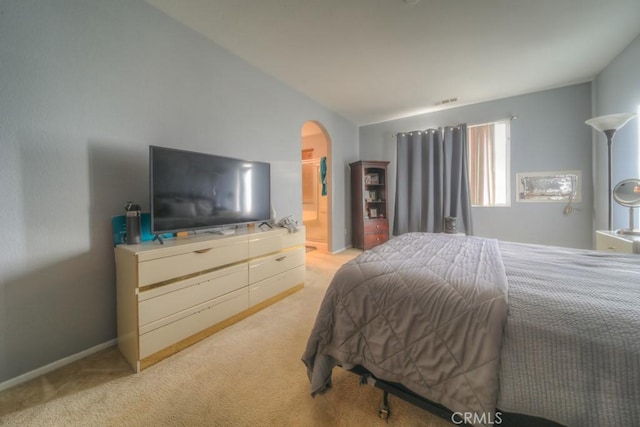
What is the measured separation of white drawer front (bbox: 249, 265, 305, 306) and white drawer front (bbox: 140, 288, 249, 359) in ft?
0.29

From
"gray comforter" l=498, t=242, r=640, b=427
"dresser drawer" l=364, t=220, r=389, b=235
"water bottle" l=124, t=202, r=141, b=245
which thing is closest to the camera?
"gray comforter" l=498, t=242, r=640, b=427

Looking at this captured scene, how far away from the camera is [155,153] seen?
156cm

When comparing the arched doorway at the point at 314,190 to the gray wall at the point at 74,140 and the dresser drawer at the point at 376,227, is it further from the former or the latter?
the gray wall at the point at 74,140

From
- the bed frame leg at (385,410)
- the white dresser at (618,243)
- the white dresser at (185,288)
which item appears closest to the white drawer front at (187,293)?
the white dresser at (185,288)

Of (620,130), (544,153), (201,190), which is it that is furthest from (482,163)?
(201,190)

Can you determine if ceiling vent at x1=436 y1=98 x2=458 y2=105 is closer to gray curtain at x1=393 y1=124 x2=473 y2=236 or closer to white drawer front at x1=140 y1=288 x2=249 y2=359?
gray curtain at x1=393 y1=124 x2=473 y2=236

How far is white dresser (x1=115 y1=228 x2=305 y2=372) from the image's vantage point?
1373mm

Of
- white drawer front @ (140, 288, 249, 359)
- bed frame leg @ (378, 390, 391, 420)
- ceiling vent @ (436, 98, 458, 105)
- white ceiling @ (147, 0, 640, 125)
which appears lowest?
bed frame leg @ (378, 390, 391, 420)

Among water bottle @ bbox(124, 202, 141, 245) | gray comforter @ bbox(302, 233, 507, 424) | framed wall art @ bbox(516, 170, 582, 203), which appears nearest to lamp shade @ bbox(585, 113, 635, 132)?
framed wall art @ bbox(516, 170, 582, 203)

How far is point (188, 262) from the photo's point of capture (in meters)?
1.57

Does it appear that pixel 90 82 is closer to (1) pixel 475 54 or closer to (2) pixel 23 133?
(2) pixel 23 133

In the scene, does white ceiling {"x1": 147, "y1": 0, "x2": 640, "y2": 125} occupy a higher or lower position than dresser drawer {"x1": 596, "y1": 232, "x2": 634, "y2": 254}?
higher

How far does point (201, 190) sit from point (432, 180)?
364cm

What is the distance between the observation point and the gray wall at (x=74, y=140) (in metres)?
1.26
